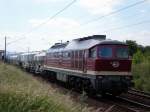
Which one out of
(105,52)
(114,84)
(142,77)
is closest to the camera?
(114,84)

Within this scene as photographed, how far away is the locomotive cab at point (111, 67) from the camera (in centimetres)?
2080

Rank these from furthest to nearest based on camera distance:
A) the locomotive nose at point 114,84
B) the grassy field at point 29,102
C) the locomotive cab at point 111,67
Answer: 1. the locomotive cab at point 111,67
2. the locomotive nose at point 114,84
3. the grassy field at point 29,102

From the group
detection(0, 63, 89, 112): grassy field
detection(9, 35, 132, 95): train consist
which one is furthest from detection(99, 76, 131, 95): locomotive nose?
detection(0, 63, 89, 112): grassy field

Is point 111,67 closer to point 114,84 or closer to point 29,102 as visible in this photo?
point 114,84

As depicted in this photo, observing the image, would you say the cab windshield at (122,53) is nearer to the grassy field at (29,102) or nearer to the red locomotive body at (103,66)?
the red locomotive body at (103,66)

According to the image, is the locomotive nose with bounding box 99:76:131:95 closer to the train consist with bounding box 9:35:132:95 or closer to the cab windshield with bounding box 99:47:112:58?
the train consist with bounding box 9:35:132:95

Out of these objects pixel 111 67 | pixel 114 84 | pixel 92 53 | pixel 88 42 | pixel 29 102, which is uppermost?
pixel 88 42

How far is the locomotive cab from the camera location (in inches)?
819

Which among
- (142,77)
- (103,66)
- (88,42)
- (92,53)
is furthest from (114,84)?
(142,77)

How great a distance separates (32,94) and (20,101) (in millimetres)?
594

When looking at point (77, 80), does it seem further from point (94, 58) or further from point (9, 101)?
point (9, 101)

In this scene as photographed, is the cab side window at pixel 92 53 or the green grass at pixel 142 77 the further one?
the green grass at pixel 142 77

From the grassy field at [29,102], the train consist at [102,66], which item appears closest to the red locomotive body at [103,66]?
the train consist at [102,66]

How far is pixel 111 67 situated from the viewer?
2109cm
